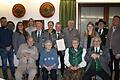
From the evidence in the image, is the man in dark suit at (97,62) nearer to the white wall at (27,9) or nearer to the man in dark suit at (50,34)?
the man in dark suit at (50,34)

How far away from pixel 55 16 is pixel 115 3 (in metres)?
1.78

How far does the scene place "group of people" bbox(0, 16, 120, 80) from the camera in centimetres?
544

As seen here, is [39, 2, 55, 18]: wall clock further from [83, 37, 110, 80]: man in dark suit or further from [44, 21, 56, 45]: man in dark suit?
[83, 37, 110, 80]: man in dark suit

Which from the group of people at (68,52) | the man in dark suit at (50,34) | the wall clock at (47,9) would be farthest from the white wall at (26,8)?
the man in dark suit at (50,34)

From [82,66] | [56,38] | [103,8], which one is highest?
[103,8]

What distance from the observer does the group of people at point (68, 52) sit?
17.8 ft

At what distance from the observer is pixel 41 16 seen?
8586mm

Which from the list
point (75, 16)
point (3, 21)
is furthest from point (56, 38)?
point (75, 16)

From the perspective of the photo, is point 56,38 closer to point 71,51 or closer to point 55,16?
point 71,51

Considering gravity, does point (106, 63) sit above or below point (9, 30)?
below

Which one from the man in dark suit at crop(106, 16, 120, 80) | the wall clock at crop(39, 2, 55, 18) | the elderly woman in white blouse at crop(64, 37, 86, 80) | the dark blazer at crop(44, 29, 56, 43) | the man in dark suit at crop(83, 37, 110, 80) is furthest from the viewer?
the wall clock at crop(39, 2, 55, 18)

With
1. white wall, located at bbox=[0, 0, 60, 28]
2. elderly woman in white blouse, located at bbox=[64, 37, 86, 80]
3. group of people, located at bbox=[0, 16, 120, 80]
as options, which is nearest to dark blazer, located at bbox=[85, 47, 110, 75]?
group of people, located at bbox=[0, 16, 120, 80]

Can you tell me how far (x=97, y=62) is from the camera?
5.41m

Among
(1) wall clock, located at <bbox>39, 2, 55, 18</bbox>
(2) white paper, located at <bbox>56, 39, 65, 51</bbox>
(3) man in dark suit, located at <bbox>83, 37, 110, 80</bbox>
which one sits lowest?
(3) man in dark suit, located at <bbox>83, 37, 110, 80</bbox>
